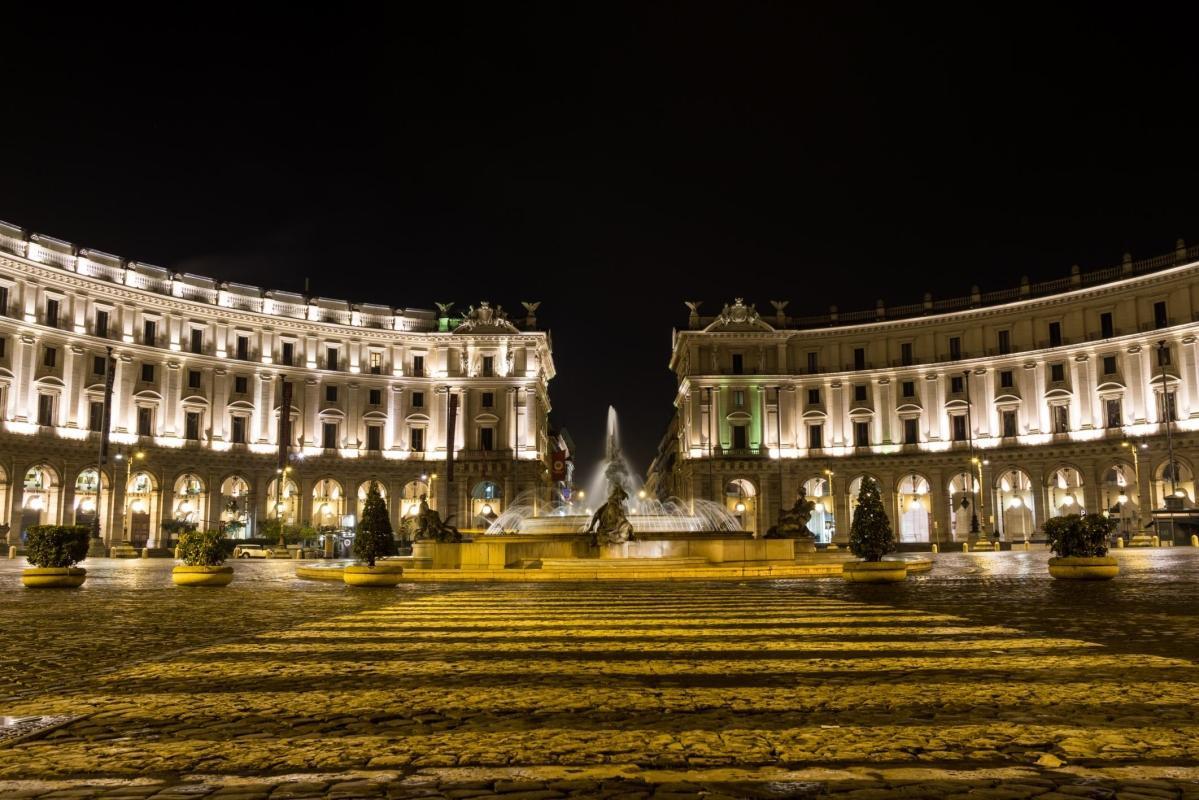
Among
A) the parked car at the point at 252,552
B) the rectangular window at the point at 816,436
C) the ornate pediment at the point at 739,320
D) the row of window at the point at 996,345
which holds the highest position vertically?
the ornate pediment at the point at 739,320

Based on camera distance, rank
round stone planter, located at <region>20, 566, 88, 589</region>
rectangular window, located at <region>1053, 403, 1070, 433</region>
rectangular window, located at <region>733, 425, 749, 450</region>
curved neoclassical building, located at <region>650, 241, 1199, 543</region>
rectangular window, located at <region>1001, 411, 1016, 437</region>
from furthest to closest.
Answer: rectangular window, located at <region>733, 425, 749, 450</region>
rectangular window, located at <region>1001, 411, 1016, 437</region>
rectangular window, located at <region>1053, 403, 1070, 433</region>
curved neoclassical building, located at <region>650, 241, 1199, 543</region>
round stone planter, located at <region>20, 566, 88, 589</region>

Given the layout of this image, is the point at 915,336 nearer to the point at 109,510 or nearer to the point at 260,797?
the point at 109,510

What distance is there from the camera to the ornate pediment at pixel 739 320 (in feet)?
241

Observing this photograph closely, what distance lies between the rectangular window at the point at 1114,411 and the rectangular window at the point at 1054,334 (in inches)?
213

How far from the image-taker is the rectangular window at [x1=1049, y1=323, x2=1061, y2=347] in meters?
63.0

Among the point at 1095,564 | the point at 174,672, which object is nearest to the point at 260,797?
the point at 174,672

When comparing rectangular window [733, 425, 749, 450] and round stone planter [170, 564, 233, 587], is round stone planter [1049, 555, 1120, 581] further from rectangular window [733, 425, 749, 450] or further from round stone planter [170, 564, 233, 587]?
rectangular window [733, 425, 749, 450]

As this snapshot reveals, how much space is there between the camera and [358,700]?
5938 mm

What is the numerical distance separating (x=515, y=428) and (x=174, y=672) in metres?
64.1

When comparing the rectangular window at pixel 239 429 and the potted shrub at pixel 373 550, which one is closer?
the potted shrub at pixel 373 550

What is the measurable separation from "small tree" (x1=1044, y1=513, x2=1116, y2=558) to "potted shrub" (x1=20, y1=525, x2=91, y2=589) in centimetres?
1878

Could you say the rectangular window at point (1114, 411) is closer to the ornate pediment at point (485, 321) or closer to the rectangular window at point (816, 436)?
the rectangular window at point (816, 436)

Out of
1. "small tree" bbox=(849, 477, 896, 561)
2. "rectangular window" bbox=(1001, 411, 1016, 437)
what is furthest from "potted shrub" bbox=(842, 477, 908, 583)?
"rectangular window" bbox=(1001, 411, 1016, 437)

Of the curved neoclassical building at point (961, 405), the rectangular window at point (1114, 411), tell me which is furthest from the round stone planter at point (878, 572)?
the rectangular window at point (1114, 411)
